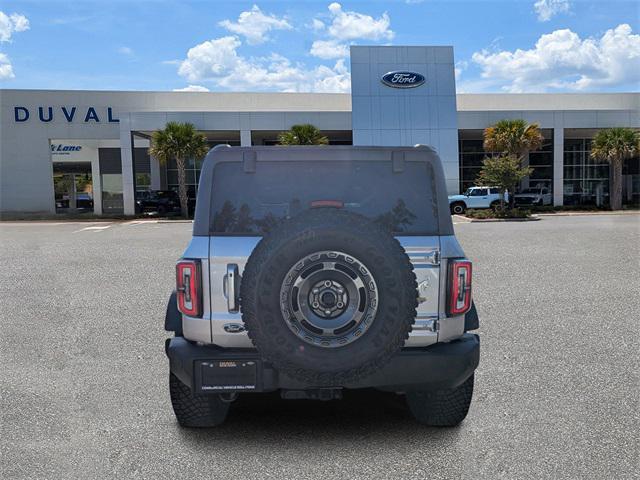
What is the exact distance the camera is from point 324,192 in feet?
11.6

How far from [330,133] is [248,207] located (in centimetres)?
3575

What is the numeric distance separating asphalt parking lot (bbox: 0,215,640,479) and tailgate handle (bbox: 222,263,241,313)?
0.99 m

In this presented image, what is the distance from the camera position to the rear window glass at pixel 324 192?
3.43m

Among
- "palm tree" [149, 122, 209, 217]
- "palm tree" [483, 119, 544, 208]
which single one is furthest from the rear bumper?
"palm tree" [483, 119, 544, 208]

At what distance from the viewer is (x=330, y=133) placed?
126ft

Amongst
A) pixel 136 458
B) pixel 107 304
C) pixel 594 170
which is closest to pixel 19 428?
pixel 136 458

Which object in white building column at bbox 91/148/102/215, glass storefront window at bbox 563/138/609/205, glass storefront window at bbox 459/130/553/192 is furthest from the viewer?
white building column at bbox 91/148/102/215

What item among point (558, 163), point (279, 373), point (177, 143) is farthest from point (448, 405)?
point (558, 163)

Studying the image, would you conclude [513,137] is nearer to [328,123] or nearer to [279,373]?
[328,123]

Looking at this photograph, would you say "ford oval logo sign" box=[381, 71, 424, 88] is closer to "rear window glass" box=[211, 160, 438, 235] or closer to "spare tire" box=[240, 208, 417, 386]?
"rear window glass" box=[211, 160, 438, 235]

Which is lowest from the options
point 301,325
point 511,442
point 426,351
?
point 511,442

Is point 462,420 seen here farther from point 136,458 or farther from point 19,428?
point 19,428

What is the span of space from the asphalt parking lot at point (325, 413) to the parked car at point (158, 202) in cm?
2818

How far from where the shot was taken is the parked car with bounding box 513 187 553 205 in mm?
37406
